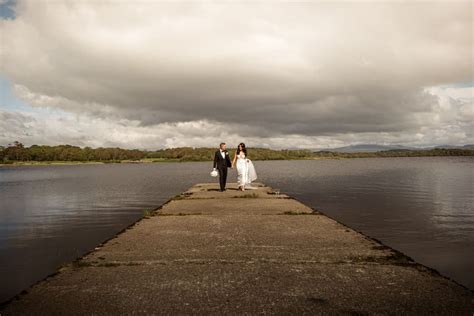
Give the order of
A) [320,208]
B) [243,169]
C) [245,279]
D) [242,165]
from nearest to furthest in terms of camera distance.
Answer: [245,279] < [242,165] < [243,169] < [320,208]

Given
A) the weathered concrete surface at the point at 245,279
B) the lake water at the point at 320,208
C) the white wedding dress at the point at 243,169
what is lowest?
the lake water at the point at 320,208

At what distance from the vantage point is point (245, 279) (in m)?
6.58

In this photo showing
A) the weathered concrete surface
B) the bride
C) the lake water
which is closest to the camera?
the weathered concrete surface

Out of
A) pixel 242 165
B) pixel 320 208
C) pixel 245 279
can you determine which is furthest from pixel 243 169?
pixel 245 279

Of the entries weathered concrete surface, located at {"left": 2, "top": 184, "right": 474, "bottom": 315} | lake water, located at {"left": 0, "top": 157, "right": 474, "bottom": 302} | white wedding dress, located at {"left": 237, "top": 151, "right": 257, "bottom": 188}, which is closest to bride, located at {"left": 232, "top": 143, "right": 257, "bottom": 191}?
white wedding dress, located at {"left": 237, "top": 151, "right": 257, "bottom": 188}

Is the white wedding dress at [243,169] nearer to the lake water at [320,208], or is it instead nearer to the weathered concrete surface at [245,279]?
the lake water at [320,208]

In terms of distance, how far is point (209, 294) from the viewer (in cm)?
590

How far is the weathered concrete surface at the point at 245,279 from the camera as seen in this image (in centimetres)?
547

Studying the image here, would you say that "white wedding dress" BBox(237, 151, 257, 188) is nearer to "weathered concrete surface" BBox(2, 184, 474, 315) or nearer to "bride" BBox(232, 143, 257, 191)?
"bride" BBox(232, 143, 257, 191)

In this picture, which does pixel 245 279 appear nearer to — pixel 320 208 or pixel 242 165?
pixel 242 165

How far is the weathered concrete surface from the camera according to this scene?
215 inches

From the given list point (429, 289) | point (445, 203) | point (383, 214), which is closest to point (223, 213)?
point (429, 289)

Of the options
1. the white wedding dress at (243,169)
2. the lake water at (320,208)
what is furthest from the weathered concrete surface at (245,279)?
the white wedding dress at (243,169)

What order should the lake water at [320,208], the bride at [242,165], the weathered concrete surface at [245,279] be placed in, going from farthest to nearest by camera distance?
the bride at [242,165]
the lake water at [320,208]
the weathered concrete surface at [245,279]
